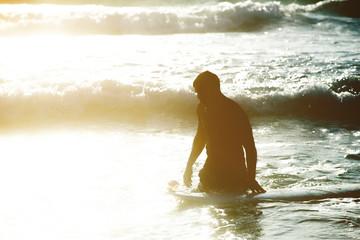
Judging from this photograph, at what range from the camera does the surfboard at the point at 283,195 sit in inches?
218

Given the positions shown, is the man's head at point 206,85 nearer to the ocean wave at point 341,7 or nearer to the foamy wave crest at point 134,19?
the foamy wave crest at point 134,19

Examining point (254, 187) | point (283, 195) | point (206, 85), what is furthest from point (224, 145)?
point (283, 195)

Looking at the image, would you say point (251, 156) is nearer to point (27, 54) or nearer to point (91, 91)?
point (91, 91)

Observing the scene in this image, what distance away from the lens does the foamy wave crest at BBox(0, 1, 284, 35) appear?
771 inches

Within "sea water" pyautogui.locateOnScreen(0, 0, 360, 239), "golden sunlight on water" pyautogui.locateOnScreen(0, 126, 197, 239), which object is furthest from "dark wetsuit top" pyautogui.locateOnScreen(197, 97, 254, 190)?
"golden sunlight on water" pyautogui.locateOnScreen(0, 126, 197, 239)

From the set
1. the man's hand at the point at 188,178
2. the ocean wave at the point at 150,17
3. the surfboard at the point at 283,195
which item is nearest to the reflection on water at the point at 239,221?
the surfboard at the point at 283,195

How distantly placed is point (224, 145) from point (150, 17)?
15527 millimetres

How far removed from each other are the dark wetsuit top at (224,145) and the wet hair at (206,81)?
204 mm

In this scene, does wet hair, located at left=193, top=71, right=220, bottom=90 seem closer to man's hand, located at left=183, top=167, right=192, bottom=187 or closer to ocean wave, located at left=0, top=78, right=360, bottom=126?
man's hand, located at left=183, top=167, right=192, bottom=187

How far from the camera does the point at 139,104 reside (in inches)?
451

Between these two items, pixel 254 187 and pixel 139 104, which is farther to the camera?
pixel 139 104

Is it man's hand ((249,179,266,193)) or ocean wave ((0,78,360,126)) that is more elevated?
ocean wave ((0,78,360,126))

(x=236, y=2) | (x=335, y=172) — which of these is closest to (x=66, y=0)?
(x=236, y=2)

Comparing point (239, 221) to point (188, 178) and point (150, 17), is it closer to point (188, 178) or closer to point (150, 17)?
point (188, 178)
